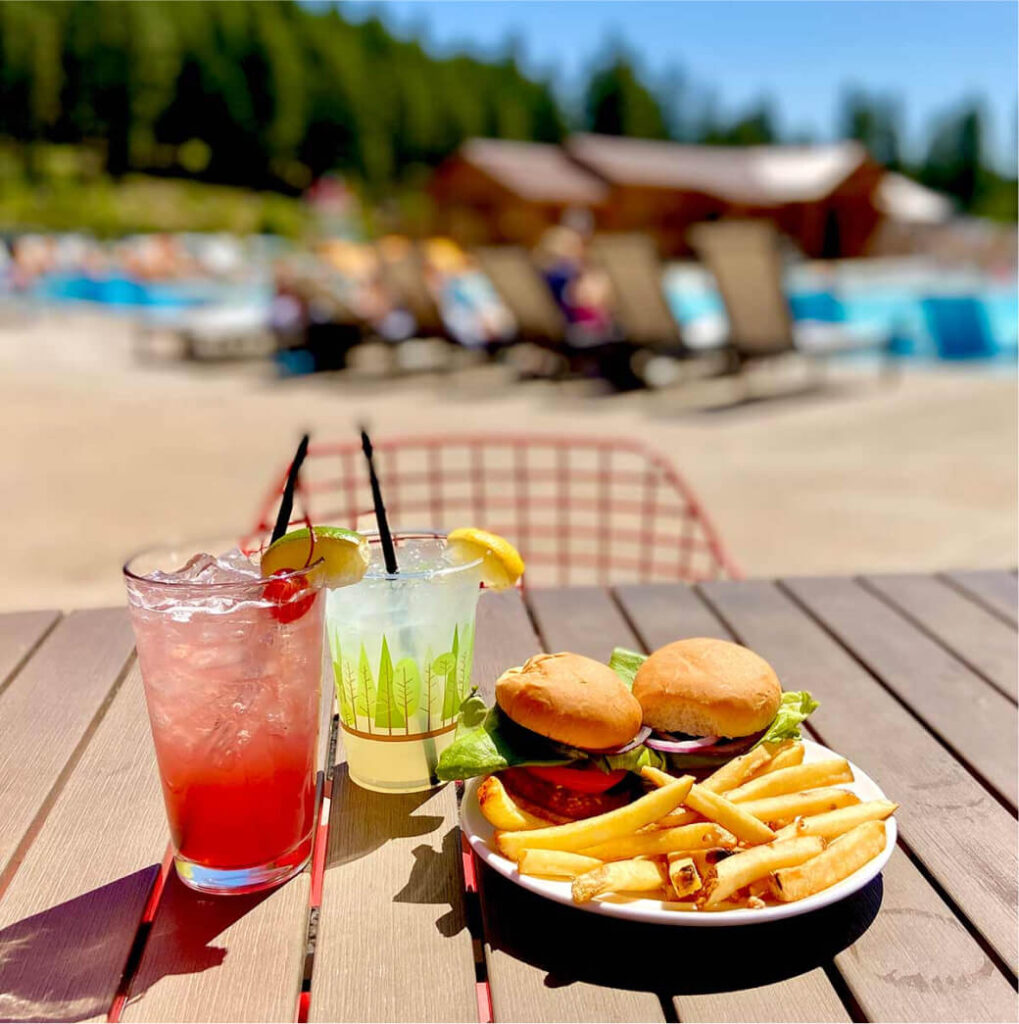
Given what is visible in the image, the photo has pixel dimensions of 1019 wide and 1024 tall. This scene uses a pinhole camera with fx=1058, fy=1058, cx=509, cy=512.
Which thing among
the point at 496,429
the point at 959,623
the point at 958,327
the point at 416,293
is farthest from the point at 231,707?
the point at 958,327

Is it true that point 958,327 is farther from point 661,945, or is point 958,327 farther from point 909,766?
point 661,945

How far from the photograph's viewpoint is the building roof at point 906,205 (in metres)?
42.3

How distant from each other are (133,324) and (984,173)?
69209 millimetres

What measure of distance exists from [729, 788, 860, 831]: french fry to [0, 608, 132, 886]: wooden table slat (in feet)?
2.84

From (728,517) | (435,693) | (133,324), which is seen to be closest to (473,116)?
(133,324)

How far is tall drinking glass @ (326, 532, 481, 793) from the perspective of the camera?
128cm

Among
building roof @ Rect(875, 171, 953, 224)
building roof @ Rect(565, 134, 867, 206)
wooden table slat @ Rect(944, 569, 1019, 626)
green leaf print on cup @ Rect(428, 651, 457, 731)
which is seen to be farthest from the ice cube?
building roof @ Rect(875, 171, 953, 224)

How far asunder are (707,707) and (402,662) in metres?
0.37

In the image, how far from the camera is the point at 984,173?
7194 centimetres

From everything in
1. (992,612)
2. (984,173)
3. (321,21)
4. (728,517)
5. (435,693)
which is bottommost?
(728,517)

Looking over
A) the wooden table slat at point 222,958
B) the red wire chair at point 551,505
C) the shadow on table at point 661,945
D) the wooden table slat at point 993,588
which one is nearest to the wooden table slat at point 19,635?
the wooden table slat at point 222,958

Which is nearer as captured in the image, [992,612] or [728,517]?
[992,612]

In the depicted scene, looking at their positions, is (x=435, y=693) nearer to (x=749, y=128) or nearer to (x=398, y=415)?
(x=398, y=415)

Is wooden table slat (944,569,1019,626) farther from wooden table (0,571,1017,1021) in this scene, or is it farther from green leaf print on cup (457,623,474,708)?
green leaf print on cup (457,623,474,708)
